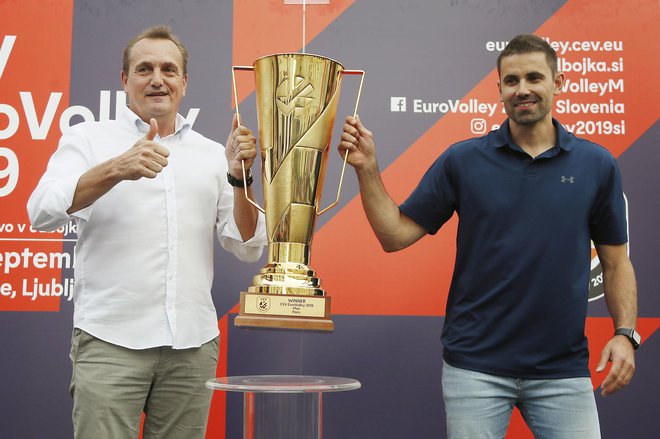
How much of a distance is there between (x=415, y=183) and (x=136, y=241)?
3.75 feet

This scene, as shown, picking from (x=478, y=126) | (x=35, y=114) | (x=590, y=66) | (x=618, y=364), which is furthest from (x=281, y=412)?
(x=590, y=66)

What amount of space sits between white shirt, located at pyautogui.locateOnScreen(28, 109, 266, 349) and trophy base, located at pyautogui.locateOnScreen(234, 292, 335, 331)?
291 mm

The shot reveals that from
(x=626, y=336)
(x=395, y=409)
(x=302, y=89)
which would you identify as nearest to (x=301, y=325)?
(x=302, y=89)

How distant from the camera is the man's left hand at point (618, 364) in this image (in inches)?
63.2

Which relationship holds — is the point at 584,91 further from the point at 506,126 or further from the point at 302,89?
the point at 302,89

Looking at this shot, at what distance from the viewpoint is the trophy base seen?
1.50 m

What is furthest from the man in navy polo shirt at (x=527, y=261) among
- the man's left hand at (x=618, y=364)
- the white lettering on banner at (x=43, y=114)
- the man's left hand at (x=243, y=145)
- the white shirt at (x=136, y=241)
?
the white lettering on banner at (x=43, y=114)

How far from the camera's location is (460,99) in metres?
2.56

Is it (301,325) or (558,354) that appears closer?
(301,325)

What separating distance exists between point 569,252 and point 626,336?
252 mm

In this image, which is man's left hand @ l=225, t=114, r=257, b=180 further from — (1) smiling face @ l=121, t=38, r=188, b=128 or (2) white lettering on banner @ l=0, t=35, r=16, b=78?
(2) white lettering on banner @ l=0, t=35, r=16, b=78

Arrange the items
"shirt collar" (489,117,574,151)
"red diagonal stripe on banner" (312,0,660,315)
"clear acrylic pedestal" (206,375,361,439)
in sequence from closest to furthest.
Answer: "clear acrylic pedestal" (206,375,361,439) → "shirt collar" (489,117,574,151) → "red diagonal stripe on banner" (312,0,660,315)

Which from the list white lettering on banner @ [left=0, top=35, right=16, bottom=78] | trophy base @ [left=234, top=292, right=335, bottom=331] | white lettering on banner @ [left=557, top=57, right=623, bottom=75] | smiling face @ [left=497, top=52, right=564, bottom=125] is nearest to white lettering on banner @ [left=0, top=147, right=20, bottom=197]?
white lettering on banner @ [left=0, top=35, right=16, bottom=78]

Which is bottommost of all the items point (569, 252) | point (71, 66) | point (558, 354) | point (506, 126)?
point (558, 354)
